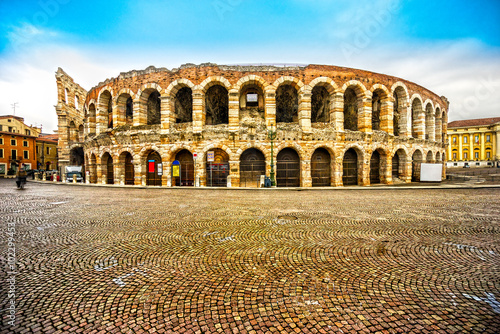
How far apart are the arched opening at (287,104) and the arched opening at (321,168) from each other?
4.50 m

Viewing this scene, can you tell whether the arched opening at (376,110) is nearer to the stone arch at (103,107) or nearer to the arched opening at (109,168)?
the stone arch at (103,107)

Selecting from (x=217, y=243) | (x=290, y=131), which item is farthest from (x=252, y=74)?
(x=217, y=243)

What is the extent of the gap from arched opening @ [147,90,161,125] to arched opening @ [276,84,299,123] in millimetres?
12712

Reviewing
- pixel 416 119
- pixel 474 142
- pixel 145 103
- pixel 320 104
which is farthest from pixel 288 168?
pixel 474 142

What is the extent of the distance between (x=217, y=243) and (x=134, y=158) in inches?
731

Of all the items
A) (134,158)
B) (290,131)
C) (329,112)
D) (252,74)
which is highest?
(252,74)

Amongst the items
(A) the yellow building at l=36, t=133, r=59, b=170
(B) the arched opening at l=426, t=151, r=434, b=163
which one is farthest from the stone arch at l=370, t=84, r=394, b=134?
(A) the yellow building at l=36, t=133, r=59, b=170

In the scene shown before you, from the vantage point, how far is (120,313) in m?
2.57

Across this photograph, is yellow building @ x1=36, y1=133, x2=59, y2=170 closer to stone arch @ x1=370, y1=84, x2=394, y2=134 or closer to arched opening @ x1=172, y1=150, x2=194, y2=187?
arched opening @ x1=172, y1=150, x2=194, y2=187

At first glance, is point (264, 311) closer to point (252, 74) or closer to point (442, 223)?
point (442, 223)

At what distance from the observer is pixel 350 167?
20500mm

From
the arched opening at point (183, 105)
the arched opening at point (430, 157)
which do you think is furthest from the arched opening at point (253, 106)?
the arched opening at point (430, 157)

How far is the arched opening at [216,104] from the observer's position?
21562 millimetres

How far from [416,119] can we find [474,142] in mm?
60548
